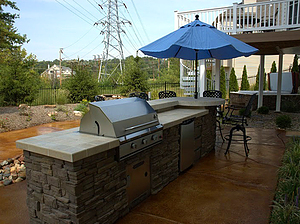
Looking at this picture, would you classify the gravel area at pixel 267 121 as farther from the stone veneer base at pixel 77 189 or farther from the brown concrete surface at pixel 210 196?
the stone veneer base at pixel 77 189

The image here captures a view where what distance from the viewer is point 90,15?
26.2 meters

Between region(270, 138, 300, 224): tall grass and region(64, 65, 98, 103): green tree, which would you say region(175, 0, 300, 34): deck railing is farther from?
region(64, 65, 98, 103): green tree

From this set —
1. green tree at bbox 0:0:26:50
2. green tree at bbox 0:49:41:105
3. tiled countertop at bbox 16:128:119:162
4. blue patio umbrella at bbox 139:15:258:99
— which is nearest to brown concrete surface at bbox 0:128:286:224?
tiled countertop at bbox 16:128:119:162

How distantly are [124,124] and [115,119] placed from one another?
4.9 inches

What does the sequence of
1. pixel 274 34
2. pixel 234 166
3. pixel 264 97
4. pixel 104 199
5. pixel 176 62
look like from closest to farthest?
pixel 104 199
pixel 234 166
pixel 274 34
pixel 264 97
pixel 176 62

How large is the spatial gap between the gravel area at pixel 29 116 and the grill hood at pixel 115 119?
6.04 metres

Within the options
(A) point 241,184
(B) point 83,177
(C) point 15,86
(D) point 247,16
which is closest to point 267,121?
(D) point 247,16

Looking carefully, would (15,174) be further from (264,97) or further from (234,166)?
(264,97)

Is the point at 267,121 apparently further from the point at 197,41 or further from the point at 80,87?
the point at 80,87

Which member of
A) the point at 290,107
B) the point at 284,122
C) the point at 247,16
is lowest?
the point at 284,122

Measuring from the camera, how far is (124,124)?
8.55ft

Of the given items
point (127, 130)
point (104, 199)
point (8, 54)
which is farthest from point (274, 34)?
point (8, 54)

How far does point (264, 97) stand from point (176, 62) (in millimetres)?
14705

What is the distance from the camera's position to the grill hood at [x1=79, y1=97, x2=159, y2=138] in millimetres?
2510
